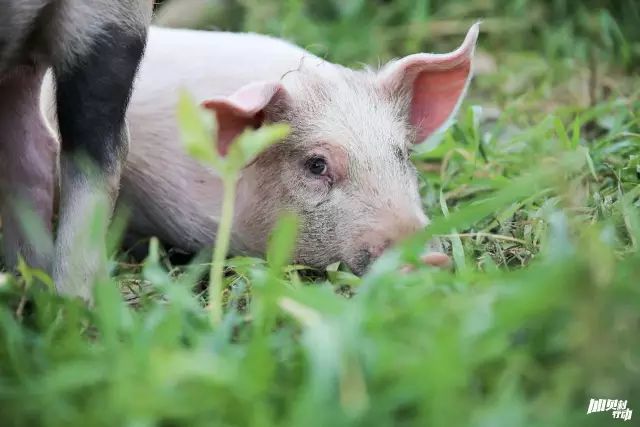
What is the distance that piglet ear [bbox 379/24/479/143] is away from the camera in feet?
10.8

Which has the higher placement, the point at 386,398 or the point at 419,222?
the point at 419,222

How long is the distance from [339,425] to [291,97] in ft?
5.32

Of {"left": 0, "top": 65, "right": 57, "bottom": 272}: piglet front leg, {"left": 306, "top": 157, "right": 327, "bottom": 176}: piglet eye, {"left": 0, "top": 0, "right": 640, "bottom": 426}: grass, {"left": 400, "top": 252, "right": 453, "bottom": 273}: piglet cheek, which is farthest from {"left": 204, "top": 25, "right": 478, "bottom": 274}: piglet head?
{"left": 0, "top": 65, "right": 57, "bottom": 272}: piglet front leg

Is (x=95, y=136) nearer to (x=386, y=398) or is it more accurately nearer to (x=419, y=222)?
(x=419, y=222)

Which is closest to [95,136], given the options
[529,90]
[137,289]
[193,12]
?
[137,289]

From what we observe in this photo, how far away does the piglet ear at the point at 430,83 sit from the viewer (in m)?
3.29

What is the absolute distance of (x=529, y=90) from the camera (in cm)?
492

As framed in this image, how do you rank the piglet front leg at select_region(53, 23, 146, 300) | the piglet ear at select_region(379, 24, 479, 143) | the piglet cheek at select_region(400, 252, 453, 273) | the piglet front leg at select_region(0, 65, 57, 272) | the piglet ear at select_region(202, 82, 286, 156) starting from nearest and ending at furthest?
the piglet cheek at select_region(400, 252, 453, 273), the piglet front leg at select_region(53, 23, 146, 300), the piglet ear at select_region(202, 82, 286, 156), the piglet front leg at select_region(0, 65, 57, 272), the piglet ear at select_region(379, 24, 479, 143)

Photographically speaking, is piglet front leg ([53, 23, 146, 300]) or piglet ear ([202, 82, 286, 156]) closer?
piglet front leg ([53, 23, 146, 300])

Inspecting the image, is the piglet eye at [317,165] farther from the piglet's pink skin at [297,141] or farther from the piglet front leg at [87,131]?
the piglet front leg at [87,131]

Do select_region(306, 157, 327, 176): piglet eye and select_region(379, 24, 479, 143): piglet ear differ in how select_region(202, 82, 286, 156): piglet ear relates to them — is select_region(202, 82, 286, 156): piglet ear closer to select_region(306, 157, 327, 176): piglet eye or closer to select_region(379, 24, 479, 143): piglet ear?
select_region(306, 157, 327, 176): piglet eye

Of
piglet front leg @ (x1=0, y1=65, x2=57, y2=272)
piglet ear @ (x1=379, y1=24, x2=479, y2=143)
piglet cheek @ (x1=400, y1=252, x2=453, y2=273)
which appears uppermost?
piglet ear @ (x1=379, y1=24, x2=479, y2=143)

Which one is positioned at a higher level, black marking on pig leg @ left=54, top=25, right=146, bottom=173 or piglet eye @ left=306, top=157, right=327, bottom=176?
black marking on pig leg @ left=54, top=25, right=146, bottom=173

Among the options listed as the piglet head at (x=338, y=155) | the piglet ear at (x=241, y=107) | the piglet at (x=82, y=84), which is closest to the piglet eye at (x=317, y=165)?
the piglet head at (x=338, y=155)
